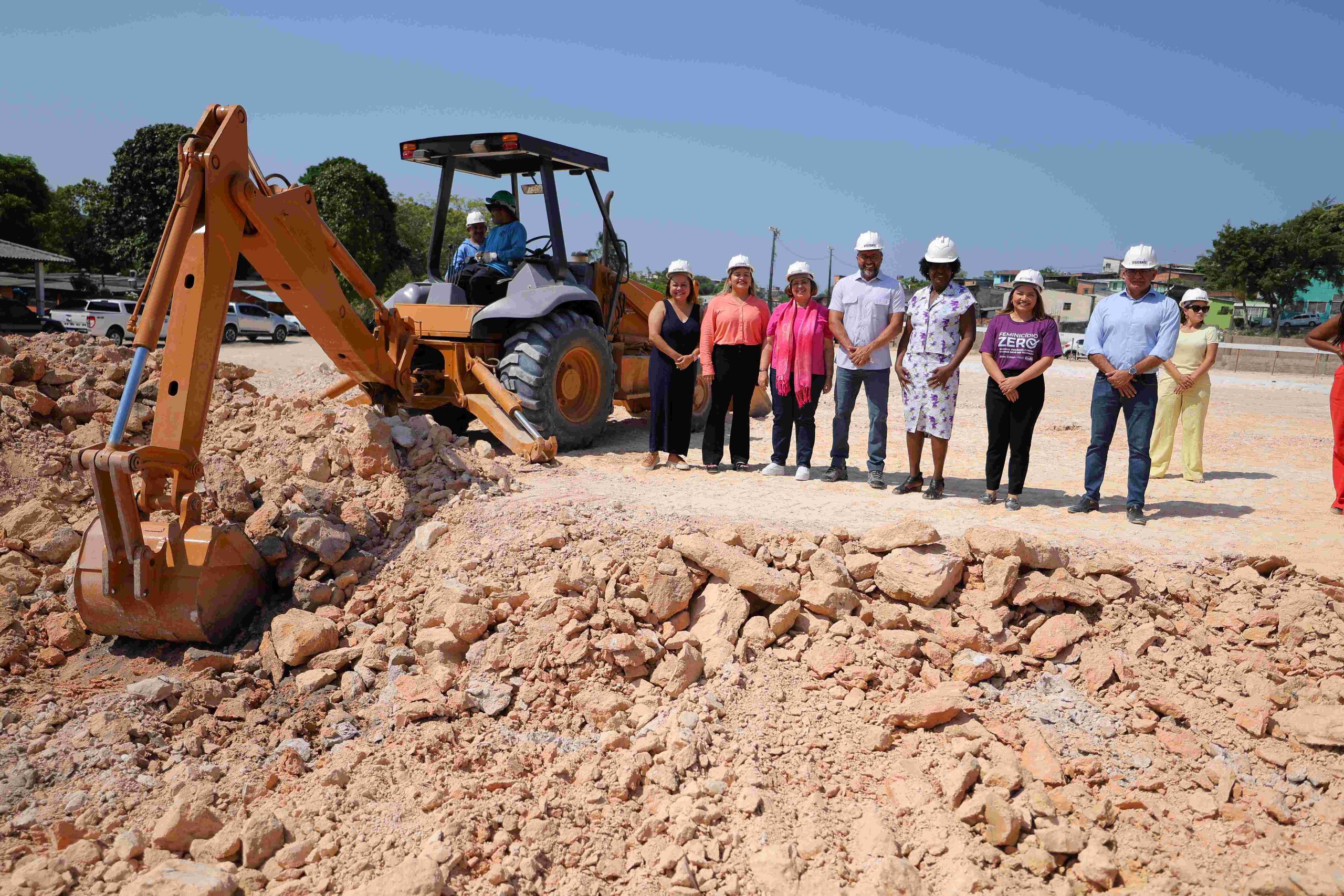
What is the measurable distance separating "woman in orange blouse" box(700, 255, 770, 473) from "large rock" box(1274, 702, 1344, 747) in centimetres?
355

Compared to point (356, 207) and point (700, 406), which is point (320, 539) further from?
point (356, 207)

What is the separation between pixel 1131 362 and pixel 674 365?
288 centimetres

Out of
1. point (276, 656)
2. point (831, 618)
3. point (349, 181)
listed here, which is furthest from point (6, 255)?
point (831, 618)

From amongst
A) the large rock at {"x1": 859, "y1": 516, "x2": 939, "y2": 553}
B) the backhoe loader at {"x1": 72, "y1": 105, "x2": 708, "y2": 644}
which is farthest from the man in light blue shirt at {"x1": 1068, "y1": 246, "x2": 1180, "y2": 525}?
the backhoe loader at {"x1": 72, "y1": 105, "x2": 708, "y2": 644}

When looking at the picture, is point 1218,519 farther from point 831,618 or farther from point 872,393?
point 831,618

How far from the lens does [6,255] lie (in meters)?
21.5

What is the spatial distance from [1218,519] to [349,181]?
27.5m

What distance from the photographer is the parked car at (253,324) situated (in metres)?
23.0

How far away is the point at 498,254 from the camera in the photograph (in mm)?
7141

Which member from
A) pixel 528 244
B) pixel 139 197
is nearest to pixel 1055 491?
pixel 528 244

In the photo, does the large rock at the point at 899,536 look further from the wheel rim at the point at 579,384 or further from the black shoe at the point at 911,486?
the wheel rim at the point at 579,384

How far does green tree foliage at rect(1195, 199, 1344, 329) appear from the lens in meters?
32.9

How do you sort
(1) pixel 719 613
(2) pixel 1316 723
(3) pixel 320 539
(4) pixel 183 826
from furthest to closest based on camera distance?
(3) pixel 320 539 < (1) pixel 719 613 < (2) pixel 1316 723 < (4) pixel 183 826

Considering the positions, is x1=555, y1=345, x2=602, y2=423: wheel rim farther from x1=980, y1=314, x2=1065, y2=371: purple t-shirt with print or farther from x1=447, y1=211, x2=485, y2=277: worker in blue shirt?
x1=980, y1=314, x2=1065, y2=371: purple t-shirt with print
